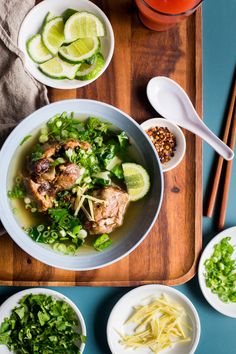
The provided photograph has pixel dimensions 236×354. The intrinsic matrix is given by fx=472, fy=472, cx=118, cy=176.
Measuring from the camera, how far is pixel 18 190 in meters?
1.82

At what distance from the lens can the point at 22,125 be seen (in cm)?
175

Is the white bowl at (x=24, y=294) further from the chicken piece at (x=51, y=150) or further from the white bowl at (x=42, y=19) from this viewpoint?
the white bowl at (x=42, y=19)

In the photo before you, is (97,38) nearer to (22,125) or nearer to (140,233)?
(22,125)

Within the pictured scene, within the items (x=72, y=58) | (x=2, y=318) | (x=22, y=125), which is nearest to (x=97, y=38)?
(x=72, y=58)

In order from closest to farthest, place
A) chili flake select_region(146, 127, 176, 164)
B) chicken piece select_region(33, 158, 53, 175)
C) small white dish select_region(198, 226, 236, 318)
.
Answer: chicken piece select_region(33, 158, 53, 175), chili flake select_region(146, 127, 176, 164), small white dish select_region(198, 226, 236, 318)

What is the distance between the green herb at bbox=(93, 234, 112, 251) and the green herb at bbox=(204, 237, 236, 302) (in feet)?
1.80

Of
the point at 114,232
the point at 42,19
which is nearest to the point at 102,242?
the point at 114,232

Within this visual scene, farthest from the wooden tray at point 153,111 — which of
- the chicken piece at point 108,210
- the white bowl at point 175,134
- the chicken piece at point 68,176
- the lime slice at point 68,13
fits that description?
the chicken piece at point 68,176

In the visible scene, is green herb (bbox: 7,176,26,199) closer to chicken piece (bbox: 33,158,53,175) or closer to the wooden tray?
chicken piece (bbox: 33,158,53,175)

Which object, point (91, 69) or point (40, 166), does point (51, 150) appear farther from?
point (91, 69)

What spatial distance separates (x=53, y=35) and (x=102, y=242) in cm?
87

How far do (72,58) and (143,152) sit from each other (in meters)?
0.49

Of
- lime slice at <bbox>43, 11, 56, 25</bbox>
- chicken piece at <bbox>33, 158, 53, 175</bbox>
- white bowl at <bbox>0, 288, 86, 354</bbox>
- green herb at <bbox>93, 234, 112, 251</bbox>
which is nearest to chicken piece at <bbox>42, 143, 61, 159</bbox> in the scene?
chicken piece at <bbox>33, 158, 53, 175</bbox>

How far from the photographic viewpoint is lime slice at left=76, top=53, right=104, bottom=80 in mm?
1930
